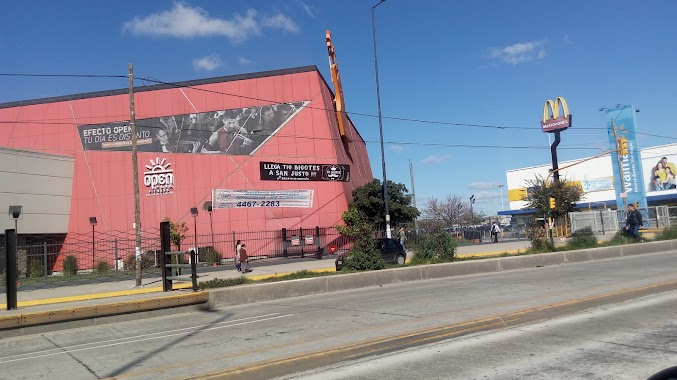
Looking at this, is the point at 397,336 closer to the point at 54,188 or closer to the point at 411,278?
the point at 411,278

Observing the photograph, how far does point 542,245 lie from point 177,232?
24.0 meters

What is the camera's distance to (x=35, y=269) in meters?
26.7

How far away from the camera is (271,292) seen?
13.5m

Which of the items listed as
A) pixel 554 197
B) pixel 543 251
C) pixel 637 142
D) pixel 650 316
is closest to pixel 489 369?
pixel 650 316

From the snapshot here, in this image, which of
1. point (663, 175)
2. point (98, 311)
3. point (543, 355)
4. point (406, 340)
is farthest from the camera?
point (663, 175)

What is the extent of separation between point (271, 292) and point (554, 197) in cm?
2535

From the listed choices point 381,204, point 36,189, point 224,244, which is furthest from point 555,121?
point 36,189

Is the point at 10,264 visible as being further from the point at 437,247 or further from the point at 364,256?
the point at 437,247

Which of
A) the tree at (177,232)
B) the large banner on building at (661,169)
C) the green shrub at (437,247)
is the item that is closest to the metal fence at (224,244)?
the tree at (177,232)

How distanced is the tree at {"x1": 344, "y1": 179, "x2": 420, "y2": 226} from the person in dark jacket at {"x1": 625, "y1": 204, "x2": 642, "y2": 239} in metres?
17.4

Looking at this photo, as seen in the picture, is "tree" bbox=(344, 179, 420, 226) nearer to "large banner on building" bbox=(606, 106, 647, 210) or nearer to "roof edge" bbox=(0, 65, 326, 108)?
"roof edge" bbox=(0, 65, 326, 108)

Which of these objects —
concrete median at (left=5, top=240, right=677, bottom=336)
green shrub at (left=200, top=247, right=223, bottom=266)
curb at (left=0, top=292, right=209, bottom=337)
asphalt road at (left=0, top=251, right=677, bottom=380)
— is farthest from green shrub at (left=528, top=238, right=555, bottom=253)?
green shrub at (left=200, top=247, right=223, bottom=266)

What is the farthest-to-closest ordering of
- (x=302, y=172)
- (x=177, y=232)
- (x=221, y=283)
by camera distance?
(x=302, y=172) < (x=177, y=232) < (x=221, y=283)

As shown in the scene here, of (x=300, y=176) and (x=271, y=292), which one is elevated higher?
(x=300, y=176)
